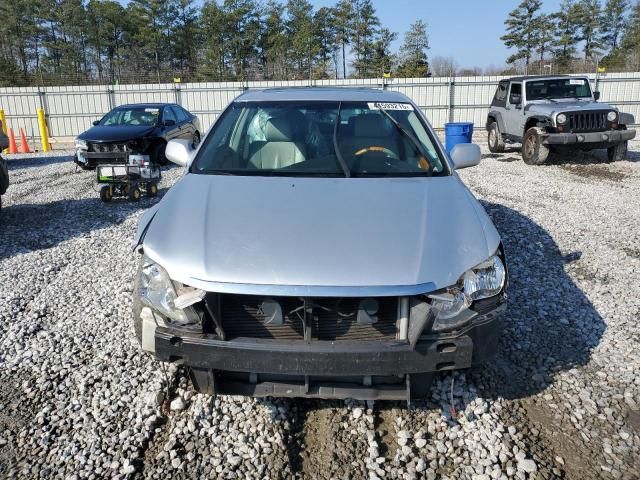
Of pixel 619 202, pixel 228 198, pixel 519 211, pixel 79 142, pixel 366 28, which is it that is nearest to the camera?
pixel 228 198

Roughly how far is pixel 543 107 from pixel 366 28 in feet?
128

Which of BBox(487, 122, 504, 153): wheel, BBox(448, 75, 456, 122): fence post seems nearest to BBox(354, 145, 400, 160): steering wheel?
BBox(487, 122, 504, 153): wheel

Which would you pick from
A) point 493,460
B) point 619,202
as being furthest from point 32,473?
point 619,202

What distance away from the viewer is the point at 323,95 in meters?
3.98

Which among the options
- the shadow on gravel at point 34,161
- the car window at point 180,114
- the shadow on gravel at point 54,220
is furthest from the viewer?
the shadow on gravel at point 34,161

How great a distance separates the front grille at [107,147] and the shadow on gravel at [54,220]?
5.27 ft

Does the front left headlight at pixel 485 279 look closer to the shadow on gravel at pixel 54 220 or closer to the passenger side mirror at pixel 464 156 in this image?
the passenger side mirror at pixel 464 156

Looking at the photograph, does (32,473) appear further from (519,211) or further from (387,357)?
(519,211)

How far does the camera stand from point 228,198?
2.87 metres

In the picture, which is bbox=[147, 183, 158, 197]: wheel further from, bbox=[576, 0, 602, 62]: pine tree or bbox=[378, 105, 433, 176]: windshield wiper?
bbox=[576, 0, 602, 62]: pine tree

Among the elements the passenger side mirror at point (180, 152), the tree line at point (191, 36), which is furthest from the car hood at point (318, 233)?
the tree line at point (191, 36)

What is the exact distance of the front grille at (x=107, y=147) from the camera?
373 inches

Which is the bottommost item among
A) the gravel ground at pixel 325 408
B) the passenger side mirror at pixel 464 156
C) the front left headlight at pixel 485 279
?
the gravel ground at pixel 325 408

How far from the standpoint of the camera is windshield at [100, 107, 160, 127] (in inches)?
426
